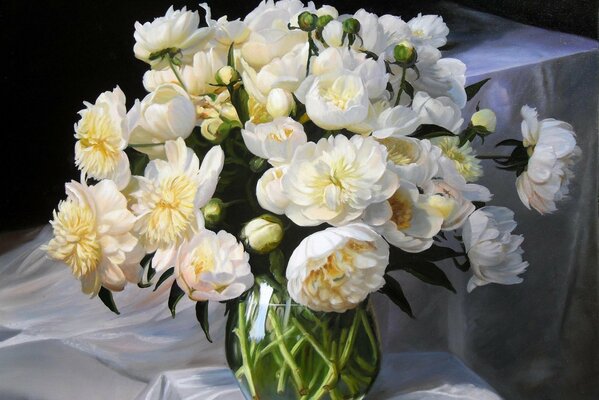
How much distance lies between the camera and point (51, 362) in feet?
3.85

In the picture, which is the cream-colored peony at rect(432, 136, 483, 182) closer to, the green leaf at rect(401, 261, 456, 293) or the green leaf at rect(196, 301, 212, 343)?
the green leaf at rect(401, 261, 456, 293)

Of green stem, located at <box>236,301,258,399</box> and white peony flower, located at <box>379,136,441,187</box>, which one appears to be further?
green stem, located at <box>236,301,258,399</box>

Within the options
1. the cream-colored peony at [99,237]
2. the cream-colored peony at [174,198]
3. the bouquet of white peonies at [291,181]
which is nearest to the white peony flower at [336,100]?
the bouquet of white peonies at [291,181]

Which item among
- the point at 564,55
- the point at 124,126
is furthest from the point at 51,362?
the point at 564,55

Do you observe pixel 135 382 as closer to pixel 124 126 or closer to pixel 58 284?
pixel 58 284

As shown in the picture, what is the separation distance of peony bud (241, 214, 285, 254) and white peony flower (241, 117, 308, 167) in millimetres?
59

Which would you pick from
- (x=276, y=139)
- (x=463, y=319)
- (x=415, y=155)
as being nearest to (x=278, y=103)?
(x=276, y=139)

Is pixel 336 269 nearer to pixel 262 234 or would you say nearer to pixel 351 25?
pixel 262 234

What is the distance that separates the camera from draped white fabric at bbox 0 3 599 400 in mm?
1082

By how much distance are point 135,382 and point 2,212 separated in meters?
0.31

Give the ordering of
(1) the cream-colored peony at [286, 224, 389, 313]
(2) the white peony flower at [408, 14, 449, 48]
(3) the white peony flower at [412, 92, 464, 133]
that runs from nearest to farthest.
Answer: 1. (1) the cream-colored peony at [286, 224, 389, 313]
2. (3) the white peony flower at [412, 92, 464, 133]
3. (2) the white peony flower at [408, 14, 449, 48]

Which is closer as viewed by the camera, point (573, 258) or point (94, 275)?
point (94, 275)

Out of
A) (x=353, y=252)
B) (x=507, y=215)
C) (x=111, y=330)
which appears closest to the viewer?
(x=353, y=252)

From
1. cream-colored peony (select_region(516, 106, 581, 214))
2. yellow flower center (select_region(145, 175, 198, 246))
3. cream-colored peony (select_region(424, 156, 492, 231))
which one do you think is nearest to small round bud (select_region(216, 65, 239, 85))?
yellow flower center (select_region(145, 175, 198, 246))
